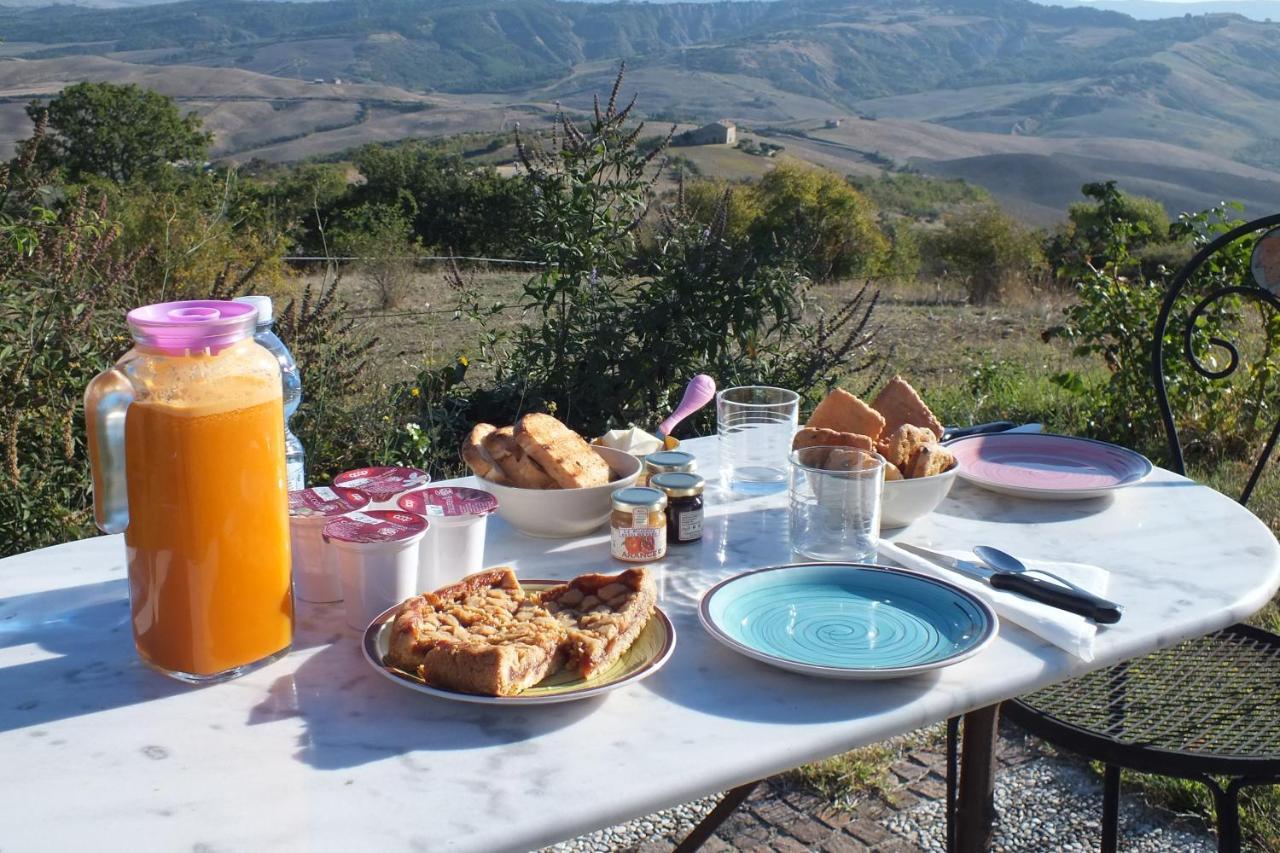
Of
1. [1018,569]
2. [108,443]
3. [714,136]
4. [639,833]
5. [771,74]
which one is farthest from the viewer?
[771,74]

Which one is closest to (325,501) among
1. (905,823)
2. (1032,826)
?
(905,823)

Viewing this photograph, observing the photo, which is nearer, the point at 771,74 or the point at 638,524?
the point at 638,524

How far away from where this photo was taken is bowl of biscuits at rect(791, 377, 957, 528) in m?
1.71

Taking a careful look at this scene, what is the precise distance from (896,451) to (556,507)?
551 mm

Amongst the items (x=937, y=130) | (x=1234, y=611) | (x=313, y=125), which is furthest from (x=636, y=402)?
(x=937, y=130)

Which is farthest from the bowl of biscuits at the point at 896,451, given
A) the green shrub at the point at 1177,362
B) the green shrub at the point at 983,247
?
the green shrub at the point at 983,247

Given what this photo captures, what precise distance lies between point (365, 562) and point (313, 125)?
3229 inches

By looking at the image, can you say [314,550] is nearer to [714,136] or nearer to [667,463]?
[667,463]

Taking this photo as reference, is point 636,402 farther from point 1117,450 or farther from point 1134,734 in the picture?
point 1134,734

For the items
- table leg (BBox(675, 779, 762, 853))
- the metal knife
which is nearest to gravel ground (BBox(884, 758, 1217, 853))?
table leg (BBox(675, 779, 762, 853))

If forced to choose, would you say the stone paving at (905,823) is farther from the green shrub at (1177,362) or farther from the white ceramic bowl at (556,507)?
the green shrub at (1177,362)

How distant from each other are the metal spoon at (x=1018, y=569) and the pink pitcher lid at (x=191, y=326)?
104 cm

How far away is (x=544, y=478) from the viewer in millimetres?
1667

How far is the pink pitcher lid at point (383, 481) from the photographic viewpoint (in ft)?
5.01
